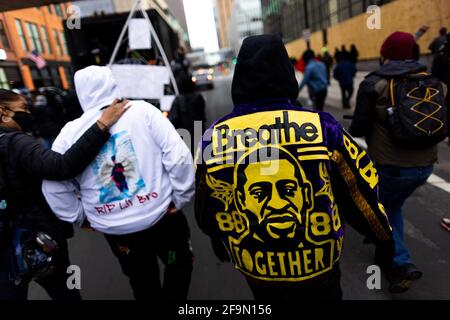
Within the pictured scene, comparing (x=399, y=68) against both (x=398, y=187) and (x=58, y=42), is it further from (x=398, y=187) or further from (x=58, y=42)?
(x=58, y=42)

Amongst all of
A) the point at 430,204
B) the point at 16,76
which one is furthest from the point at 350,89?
the point at 16,76

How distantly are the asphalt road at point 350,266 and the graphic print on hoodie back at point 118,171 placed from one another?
1334mm

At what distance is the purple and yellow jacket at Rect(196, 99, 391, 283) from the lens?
4.58 ft

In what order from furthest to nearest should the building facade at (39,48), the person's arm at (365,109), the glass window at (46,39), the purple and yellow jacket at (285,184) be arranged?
the glass window at (46,39) → the building facade at (39,48) → the person's arm at (365,109) → the purple and yellow jacket at (285,184)

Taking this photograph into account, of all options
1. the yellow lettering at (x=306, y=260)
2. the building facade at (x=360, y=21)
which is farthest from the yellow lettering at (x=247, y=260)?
the building facade at (x=360, y=21)

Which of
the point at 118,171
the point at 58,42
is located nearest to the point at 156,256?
the point at 118,171

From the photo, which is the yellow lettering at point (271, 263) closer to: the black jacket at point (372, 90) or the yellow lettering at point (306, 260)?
the yellow lettering at point (306, 260)

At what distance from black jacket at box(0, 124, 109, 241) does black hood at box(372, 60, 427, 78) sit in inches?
75.5

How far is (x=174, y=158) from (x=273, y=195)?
0.82 meters

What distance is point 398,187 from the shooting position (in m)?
2.54

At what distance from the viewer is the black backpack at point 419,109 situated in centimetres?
227

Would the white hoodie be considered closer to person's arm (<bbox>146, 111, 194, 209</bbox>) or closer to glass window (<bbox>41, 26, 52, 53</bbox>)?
person's arm (<bbox>146, 111, 194, 209</bbox>)

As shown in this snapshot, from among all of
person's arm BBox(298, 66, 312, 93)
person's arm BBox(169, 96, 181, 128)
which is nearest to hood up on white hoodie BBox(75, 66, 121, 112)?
person's arm BBox(169, 96, 181, 128)
